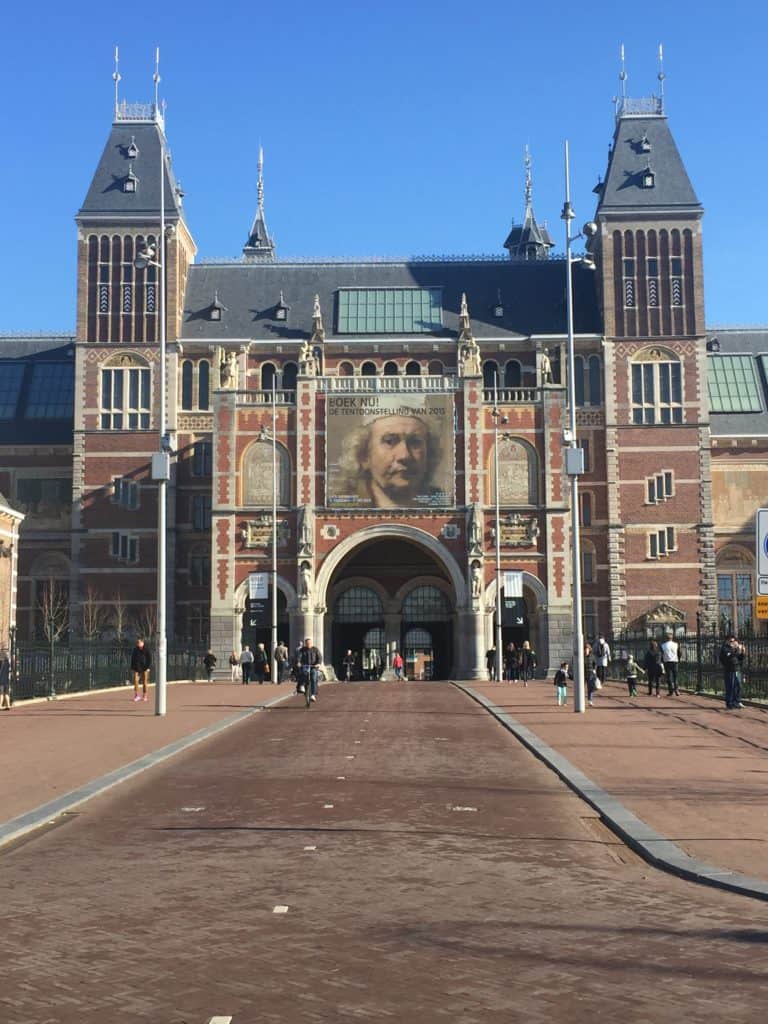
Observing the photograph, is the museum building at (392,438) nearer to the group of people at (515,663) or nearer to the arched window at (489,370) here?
the arched window at (489,370)

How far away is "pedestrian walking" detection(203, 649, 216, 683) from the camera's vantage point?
2261 inches

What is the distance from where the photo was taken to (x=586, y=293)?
72062 mm

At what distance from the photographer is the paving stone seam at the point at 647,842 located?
9461 mm

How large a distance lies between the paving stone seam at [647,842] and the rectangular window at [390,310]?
182ft

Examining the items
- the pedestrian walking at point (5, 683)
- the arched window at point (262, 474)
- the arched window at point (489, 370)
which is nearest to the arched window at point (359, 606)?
the arched window at point (262, 474)

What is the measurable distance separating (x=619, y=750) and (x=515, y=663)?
4034 cm

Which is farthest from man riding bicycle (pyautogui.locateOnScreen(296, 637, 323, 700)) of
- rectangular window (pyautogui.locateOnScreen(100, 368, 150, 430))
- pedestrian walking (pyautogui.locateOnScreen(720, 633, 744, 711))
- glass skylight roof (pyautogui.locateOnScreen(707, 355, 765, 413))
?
glass skylight roof (pyautogui.locateOnScreen(707, 355, 765, 413))

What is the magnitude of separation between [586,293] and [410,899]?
216ft

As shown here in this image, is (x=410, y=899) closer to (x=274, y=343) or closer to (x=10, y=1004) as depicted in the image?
(x=10, y=1004)

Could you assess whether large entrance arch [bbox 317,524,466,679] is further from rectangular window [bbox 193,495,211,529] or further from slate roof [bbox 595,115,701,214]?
slate roof [bbox 595,115,701,214]

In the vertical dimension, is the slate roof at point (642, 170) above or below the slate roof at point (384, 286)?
above

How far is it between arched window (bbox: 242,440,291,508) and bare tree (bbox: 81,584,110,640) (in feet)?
31.7

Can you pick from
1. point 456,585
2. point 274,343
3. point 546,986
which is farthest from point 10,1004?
point 274,343

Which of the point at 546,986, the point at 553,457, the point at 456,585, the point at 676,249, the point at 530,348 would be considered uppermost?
the point at 676,249
